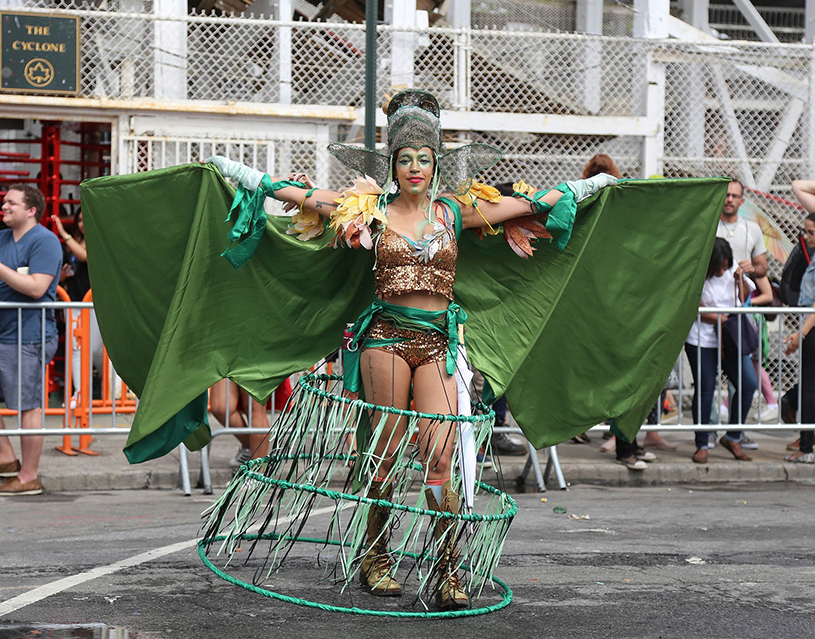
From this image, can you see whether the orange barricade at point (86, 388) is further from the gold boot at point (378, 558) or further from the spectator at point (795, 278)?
the spectator at point (795, 278)

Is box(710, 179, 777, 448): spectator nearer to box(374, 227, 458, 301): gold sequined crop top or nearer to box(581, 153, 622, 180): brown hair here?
box(581, 153, 622, 180): brown hair

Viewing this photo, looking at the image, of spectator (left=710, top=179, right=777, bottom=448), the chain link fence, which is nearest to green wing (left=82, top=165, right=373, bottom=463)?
spectator (left=710, top=179, right=777, bottom=448)

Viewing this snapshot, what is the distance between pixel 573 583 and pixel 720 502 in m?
2.85

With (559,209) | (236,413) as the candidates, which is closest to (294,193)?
(559,209)

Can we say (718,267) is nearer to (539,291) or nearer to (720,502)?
(720,502)

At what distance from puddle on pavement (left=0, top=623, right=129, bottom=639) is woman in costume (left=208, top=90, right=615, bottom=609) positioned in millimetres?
1154

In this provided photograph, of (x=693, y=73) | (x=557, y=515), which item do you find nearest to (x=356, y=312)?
(x=557, y=515)

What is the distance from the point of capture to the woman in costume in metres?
5.05

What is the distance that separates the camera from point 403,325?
5.12 meters

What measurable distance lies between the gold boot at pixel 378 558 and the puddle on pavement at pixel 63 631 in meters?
1.17

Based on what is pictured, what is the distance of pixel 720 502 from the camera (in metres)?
7.86

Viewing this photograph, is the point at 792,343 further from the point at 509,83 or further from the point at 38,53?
the point at 38,53

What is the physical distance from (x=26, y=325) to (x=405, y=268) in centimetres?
394

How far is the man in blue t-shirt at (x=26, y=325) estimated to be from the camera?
790 centimetres
